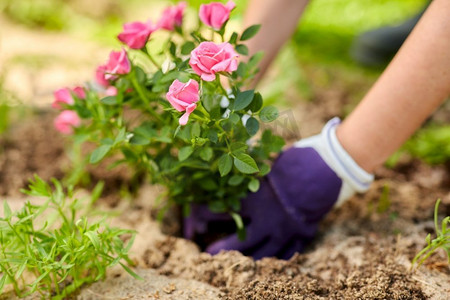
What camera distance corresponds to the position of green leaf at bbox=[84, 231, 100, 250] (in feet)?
3.55

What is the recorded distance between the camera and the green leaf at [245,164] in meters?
1.07

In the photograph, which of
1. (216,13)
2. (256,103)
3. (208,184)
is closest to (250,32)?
(216,13)

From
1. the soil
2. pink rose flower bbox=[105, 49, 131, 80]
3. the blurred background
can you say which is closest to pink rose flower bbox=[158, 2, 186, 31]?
pink rose flower bbox=[105, 49, 131, 80]

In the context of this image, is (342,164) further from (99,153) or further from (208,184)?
(99,153)

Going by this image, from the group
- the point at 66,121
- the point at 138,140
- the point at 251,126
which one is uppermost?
the point at 251,126

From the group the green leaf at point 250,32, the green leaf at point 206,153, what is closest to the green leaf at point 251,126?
the green leaf at point 206,153

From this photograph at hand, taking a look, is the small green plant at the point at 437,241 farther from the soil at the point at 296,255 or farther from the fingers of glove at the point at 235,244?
the fingers of glove at the point at 235,244

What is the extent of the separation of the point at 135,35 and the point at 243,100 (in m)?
0.34

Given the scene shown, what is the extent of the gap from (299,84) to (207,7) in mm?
1284

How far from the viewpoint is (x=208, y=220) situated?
1478 mm

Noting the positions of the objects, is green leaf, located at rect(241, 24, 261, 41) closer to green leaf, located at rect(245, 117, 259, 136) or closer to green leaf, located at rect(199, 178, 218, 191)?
green leaf, located at rect(245, 117, 259, 136)

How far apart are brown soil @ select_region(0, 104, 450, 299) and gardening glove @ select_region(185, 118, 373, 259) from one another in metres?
0.10

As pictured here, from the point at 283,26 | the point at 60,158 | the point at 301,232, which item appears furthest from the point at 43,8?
the point at 301,232

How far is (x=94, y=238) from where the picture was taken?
109cm
